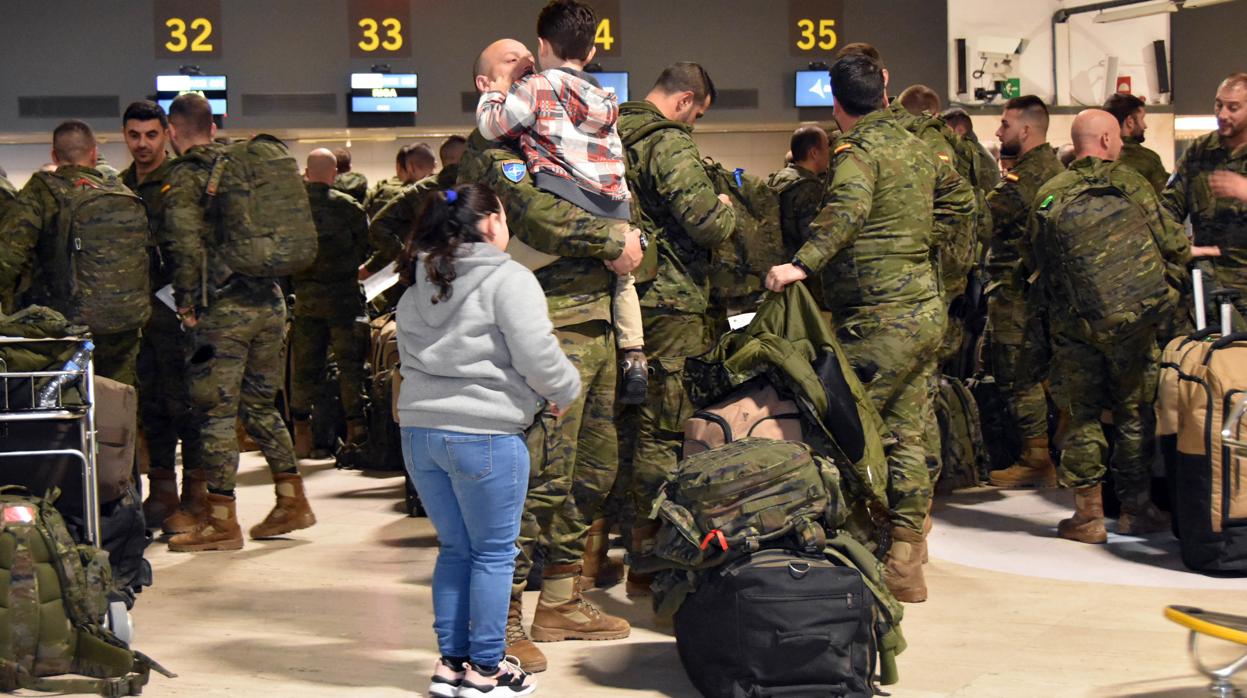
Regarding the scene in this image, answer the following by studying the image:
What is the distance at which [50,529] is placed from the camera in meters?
4.06

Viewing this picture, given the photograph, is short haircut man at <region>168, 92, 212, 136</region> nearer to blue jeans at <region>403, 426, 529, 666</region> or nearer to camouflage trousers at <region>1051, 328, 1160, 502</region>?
blue jeans at <region>403, 426, 529, 666</region>

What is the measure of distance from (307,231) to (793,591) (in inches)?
131

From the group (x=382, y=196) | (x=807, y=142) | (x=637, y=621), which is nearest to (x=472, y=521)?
(x=637, y=621)

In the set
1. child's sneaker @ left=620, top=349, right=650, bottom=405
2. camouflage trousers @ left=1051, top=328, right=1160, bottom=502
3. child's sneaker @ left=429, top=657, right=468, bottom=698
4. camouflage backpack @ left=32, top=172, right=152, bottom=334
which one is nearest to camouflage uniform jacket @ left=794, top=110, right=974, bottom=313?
child's sneaker @ left=620, top=349, right=650, bottom=405

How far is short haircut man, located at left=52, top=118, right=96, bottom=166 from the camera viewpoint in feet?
20.3

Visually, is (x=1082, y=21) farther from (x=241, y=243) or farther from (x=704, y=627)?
(x=704, y=627)

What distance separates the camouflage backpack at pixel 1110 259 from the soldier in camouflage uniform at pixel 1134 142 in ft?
8.53

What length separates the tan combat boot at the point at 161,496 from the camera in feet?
22.3

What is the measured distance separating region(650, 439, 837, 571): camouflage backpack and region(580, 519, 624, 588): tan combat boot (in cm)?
136

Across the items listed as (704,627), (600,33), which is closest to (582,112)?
(704,627)

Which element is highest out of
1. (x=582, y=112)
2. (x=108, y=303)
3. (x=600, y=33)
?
(x=600, y=33)

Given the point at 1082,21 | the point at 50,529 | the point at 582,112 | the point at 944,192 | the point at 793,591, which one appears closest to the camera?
the point at 793,591

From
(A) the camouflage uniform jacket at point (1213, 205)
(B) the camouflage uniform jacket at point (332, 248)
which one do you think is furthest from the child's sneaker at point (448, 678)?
(B) the camouflage uniform jacket at point (332, 248)

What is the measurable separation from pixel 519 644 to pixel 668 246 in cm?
147
